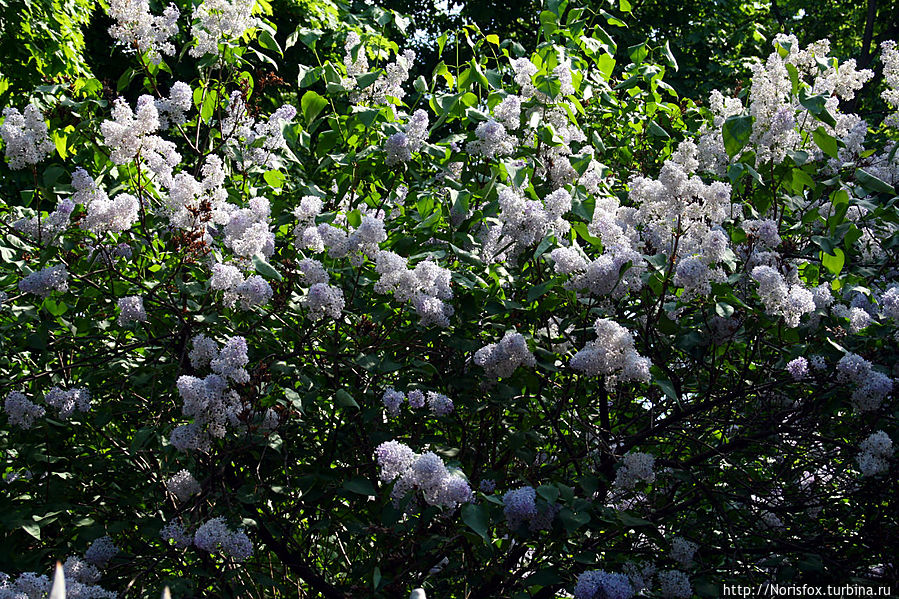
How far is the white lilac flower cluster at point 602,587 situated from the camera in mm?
2299

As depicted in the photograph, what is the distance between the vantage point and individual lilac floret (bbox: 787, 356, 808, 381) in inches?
104

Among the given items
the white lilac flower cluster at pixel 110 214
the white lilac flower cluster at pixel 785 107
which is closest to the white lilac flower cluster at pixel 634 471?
the white lilac flower cluster at pixel 785 107

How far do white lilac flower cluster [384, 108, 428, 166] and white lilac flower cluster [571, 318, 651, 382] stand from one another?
1026 millimetres

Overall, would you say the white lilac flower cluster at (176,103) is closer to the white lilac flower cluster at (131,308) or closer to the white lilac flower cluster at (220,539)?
the white lilac flower cluster at (131,308)

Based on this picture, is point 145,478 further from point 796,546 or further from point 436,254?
point 796,546

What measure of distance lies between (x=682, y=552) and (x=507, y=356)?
0.96 metres

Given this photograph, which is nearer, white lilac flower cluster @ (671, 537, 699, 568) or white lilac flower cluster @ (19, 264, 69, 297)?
white lilac flower cluster @ (19, 264, 69, 297)

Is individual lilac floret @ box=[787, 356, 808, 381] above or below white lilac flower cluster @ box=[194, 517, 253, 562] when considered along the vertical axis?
above

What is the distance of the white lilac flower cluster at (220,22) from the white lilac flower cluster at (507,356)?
167cm

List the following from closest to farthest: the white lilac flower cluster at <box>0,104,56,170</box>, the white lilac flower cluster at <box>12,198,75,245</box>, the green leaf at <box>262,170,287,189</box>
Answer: the white lilac flower cluster at <box>12,198,75,245</box> → the white lilac flower cluster at <box>0,104,56,170</box> → the green leaf at <box>262,170,287,189</box>

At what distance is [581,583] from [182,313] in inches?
60.2

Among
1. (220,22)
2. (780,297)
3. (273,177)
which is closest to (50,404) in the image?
(273,177)

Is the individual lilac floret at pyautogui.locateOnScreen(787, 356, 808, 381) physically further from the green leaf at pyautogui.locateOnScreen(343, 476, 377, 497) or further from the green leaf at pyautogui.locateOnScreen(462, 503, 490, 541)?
the green leaf at pyautogui.locateOnScreen(343, 476, 377, 497)

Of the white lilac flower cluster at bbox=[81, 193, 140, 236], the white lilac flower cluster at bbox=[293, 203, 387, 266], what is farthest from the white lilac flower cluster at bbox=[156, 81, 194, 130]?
the white lilac flower cluster at bbox=[293, 203, 387, 266]
